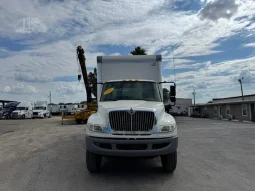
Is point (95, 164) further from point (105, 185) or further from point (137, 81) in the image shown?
point (137, 81)

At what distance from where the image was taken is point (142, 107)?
5.85 meters

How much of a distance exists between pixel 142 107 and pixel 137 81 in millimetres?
1623

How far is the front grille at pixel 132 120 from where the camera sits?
5637mm

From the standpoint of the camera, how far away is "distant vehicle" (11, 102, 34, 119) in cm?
3916

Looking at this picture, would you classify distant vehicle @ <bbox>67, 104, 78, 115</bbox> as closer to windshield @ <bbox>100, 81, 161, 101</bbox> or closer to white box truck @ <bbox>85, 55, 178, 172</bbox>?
windshield @ <bbox>100, 81, 161, 101</bbox>

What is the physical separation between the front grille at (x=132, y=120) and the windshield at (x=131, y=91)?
1280 millimetres

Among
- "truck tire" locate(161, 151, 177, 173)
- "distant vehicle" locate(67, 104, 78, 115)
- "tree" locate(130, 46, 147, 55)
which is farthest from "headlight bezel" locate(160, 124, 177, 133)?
"distant vehicle" locate(67, 104, 78, 115)

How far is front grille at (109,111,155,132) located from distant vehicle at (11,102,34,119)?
37.2m

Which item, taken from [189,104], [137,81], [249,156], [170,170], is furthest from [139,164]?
[189,104]

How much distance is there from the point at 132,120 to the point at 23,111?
38359 mm

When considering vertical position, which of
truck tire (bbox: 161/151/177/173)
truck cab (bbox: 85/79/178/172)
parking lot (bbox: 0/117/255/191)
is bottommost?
parking lot (bbox: 0/117/255/191)

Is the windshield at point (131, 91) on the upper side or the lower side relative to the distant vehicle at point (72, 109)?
upper

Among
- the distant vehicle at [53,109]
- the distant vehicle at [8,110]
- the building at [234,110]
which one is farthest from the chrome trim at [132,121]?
the distant vehicle at [53,109]

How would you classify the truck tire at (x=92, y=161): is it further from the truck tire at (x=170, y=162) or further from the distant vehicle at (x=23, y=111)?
the distant vehicle at (x=23, y=111)
